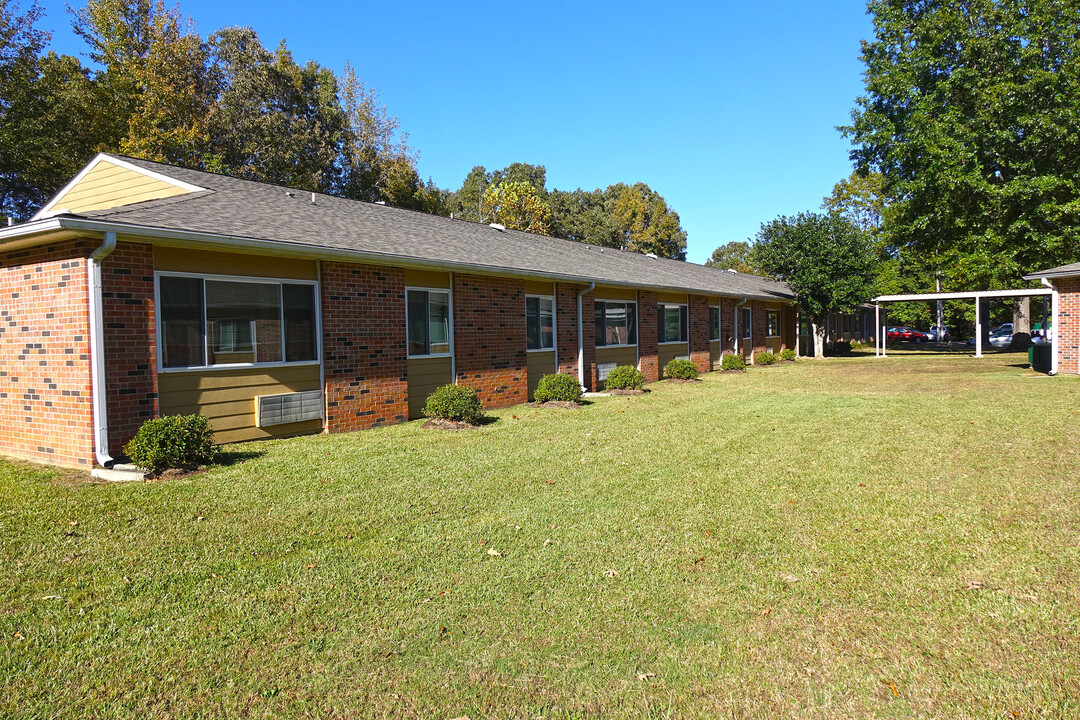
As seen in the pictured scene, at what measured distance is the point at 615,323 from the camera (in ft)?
57.6

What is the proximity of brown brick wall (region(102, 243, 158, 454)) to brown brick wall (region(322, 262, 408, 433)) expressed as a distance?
2513 mm

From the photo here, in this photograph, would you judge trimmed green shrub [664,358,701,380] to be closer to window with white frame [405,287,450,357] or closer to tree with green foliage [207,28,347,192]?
window with white frame [405,287,450,357]

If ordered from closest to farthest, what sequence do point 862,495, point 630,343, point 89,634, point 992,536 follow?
point 89,634 < point 992,536 < point 862,495 < point 630,343

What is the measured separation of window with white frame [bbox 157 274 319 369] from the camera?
7.93 m

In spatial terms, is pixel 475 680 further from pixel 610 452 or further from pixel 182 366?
pixel 182 366

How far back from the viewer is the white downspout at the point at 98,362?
6.92m

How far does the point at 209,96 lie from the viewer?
98.5ft

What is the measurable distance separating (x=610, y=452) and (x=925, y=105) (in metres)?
24.6

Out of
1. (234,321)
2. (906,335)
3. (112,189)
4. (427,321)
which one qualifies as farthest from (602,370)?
(906,335)

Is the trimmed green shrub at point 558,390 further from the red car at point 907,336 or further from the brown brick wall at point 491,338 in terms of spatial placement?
the red car at point 907,336

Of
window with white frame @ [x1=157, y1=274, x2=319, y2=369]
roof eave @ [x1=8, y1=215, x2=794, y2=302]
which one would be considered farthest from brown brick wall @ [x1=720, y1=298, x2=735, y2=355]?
window with white frame @ [x1=157, y1=274, x2=319, y2=369]

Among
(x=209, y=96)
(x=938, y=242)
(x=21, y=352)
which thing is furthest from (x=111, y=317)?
(x=938, y=242)

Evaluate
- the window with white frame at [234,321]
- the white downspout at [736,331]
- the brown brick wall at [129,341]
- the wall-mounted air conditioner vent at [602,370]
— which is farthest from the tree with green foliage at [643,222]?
the brown brick wall at [129,341]

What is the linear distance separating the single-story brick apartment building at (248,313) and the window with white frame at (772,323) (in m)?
15.4
